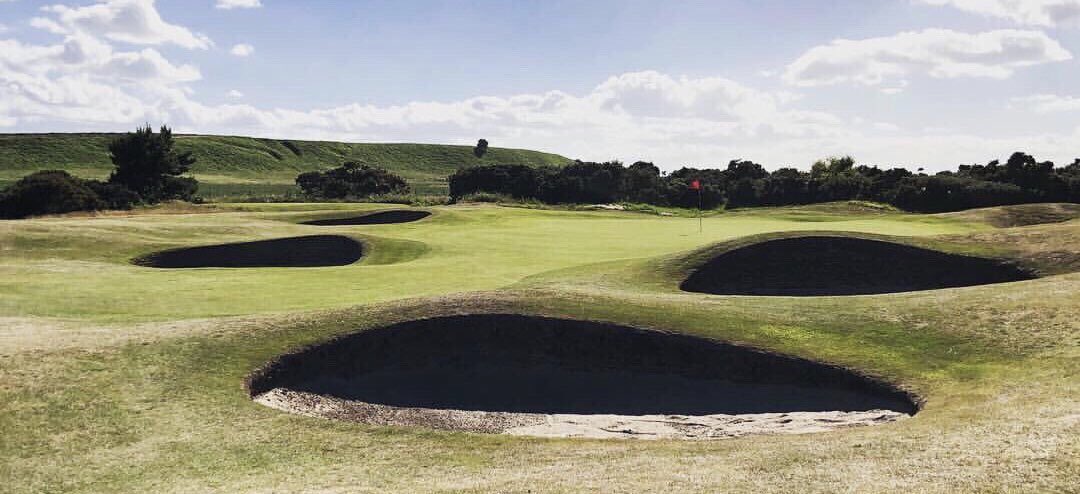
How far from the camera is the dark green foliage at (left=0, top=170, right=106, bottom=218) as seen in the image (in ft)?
185

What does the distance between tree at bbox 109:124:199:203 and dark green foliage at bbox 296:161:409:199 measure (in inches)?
966

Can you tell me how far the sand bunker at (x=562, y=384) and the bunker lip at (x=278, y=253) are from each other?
22227 mm

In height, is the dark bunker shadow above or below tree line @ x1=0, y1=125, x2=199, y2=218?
below

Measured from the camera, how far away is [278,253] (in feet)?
130

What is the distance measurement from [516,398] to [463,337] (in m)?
2.73

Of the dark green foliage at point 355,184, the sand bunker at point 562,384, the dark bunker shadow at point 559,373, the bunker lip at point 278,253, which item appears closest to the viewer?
the sand bunker at point 562,384

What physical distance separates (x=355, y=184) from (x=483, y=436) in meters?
107

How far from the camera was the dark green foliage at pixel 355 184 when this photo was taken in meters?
113

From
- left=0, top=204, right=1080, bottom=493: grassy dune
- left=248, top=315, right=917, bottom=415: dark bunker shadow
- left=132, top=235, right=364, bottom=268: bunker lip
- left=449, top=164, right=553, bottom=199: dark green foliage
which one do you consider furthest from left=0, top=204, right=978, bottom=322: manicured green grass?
left=449, top=164, right=553, bottom=199: dark green foliage

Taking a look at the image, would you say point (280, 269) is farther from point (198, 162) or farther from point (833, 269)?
point (198, 162)

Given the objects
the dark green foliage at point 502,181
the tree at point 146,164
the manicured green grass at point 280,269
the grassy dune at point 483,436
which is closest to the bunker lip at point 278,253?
the manicured green grass at point 280,269

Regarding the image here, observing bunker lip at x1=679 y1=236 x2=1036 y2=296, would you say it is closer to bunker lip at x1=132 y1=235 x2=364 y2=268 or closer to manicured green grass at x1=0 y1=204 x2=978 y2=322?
manicured green grass at x1=0 y1=204 x2=978 y2=322

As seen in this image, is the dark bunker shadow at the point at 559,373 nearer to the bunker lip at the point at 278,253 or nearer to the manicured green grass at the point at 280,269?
the manicured green grass at the point at 280,269

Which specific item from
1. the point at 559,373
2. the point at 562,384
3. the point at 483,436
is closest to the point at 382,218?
the point at 559,373
